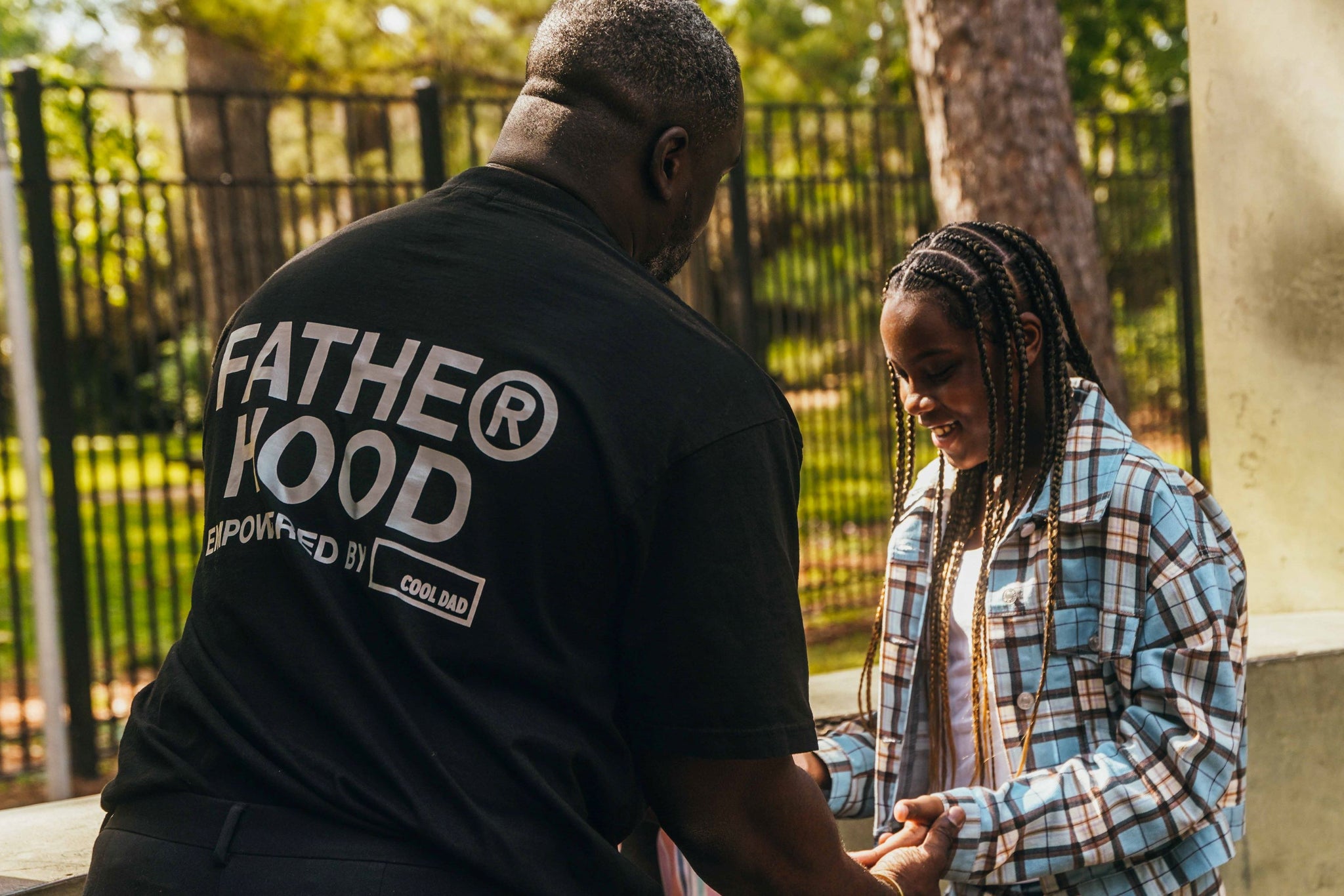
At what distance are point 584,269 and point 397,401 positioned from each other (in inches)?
11.1

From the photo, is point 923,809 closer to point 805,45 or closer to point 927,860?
point 927,860

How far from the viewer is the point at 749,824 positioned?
1.69 metres

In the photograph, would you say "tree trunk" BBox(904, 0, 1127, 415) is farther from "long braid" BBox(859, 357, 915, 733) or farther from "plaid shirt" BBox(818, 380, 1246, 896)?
"plaid shirt" BBox(818, 380, 1246, 896)

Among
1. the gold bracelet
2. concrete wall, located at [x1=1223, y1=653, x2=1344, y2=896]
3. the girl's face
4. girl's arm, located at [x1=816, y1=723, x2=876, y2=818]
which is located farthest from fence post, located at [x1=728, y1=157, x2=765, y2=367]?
the gold bracelet

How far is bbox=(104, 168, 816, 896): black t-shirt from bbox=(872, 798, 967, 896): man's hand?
58 centimetres

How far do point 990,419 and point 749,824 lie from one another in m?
1.00

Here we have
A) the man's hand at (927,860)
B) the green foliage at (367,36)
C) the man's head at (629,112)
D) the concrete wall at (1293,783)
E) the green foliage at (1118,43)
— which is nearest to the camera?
the man's head at (629,112)

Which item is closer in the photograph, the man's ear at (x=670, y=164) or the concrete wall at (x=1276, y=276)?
the man's ear at (x=670, y=164)

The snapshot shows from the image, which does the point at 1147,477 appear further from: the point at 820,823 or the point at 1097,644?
the point at 820,823

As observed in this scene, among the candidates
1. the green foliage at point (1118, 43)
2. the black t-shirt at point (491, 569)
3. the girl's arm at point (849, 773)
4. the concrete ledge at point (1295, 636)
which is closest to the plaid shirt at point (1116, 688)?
the girl's arm at point (849, 773)

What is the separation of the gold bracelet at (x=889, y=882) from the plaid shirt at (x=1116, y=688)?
0.15 meters

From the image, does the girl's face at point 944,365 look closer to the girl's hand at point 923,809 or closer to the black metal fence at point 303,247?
the girl's hand at point 923,809

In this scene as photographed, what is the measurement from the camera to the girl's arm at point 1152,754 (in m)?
2.11

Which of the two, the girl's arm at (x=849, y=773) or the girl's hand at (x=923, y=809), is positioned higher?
the girl's hand at (x=923, y=809)
